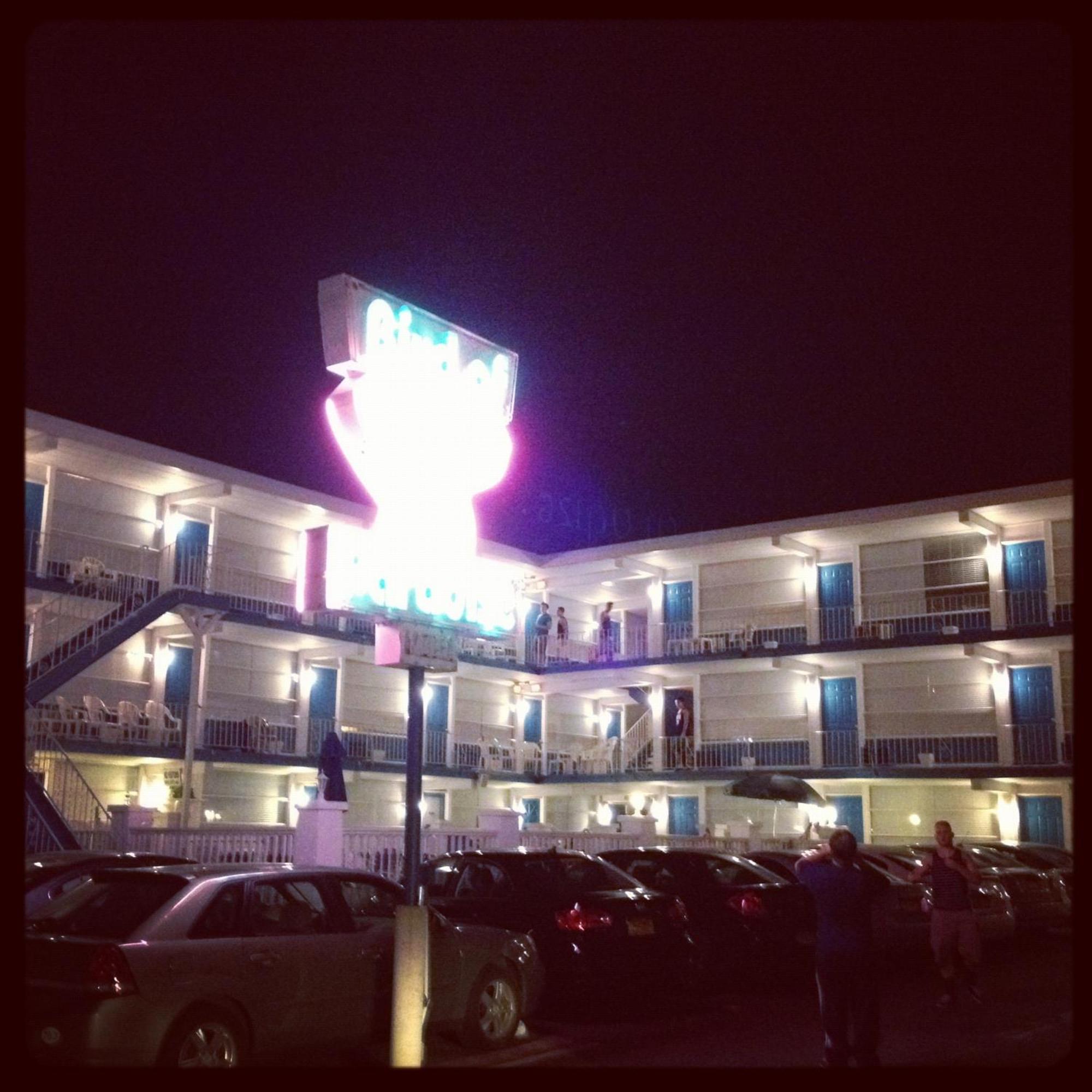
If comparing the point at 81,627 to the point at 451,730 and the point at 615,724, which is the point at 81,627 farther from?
the point at 615,724

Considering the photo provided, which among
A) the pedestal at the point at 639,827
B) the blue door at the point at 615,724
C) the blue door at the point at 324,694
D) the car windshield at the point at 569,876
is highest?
the blue door at the point at 324,694

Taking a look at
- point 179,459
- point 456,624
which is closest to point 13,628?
point 456,624

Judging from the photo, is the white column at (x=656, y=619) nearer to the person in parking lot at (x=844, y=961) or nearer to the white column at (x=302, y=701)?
the white column at (x=302, y=701)

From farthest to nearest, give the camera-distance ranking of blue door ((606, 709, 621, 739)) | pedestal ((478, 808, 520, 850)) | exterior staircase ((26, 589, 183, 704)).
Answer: blue door ((606, 709, 621, 739)) → exterior staircase ((26, 589, 183, 704)) → pedestal ((478, 808, 520, 850))

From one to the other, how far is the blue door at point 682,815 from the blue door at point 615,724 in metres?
4.26

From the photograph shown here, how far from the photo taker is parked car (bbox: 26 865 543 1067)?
24.7ft

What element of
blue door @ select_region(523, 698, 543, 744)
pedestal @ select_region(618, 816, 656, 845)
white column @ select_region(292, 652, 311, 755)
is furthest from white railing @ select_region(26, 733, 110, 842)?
blue door @ select_region(523, 698, 543, 744)

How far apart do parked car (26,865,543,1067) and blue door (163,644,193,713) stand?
65.3 ft

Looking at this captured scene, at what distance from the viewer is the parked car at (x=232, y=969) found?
753 cm

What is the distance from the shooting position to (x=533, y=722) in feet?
129

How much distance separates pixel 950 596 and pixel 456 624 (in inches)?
1010

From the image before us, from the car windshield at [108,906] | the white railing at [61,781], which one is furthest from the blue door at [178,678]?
the car windshield at [108,906]

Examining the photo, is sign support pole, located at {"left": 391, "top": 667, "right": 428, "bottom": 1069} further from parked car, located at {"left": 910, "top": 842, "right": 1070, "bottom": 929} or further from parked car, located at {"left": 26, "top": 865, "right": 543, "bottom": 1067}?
parked car, located at {"left": 910, "top": 842, "right": 1070, "bottom": 929}

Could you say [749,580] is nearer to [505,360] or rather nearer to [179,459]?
[179,459]
